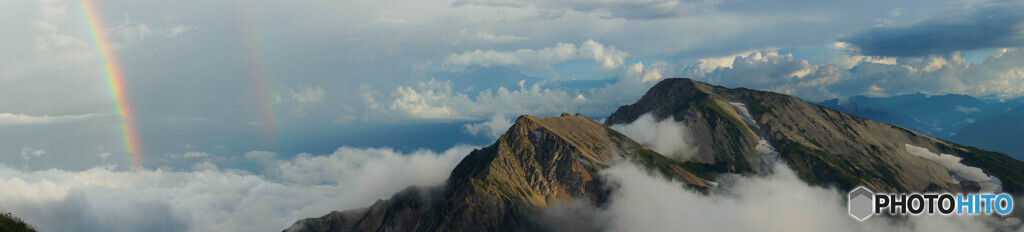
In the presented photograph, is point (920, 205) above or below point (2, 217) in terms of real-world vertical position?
above

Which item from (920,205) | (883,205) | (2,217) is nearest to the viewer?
(2,217)

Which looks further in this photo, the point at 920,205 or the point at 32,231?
the point at 920,205

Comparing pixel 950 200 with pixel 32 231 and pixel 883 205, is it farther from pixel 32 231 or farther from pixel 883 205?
pixel 32 231

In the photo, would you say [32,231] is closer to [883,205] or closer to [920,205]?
[883,205]

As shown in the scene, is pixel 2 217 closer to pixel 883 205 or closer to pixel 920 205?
pixel 883 205

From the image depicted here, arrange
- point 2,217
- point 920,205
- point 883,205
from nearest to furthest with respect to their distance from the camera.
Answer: point 2,217 < point 883,205 < point 920,205

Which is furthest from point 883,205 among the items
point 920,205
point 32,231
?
point 32,231

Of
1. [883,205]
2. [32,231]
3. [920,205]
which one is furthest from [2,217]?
[920,205]

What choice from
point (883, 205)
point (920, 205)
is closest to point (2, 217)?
point (883, 205)
